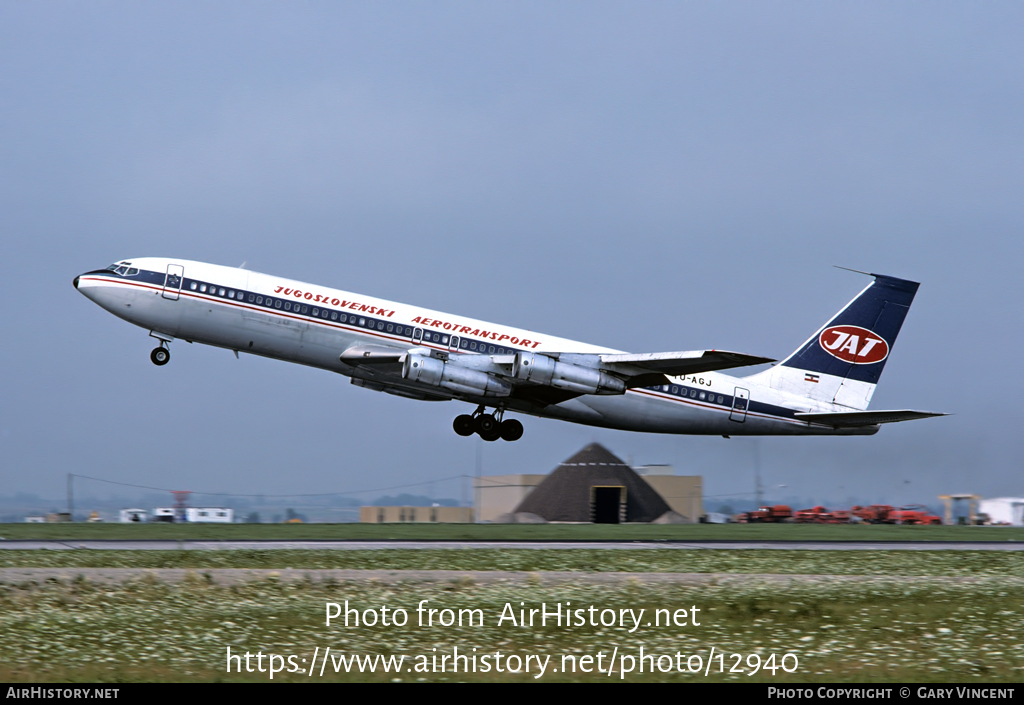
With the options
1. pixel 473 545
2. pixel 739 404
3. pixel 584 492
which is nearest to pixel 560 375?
pixel 473 545

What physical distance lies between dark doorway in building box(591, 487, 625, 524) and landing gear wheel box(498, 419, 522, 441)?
4443 centimetres

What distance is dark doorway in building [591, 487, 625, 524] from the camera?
87.4 m

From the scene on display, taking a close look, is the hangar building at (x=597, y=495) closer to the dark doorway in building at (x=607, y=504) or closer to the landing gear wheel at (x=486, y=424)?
the dark doorway in building at (x=607, y=504)

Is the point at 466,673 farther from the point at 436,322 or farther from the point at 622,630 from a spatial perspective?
the point at 436,322

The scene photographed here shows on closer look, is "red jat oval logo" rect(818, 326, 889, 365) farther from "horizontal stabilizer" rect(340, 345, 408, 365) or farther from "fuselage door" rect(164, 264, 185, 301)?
"fuselage door" rect(164, 264, 185, 301)

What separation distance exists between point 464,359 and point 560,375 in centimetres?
380

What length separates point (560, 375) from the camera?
4056cm

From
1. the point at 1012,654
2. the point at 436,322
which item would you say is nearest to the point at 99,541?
the point at 436,322

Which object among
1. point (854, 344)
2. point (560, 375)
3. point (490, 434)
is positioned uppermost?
point (854, 344)

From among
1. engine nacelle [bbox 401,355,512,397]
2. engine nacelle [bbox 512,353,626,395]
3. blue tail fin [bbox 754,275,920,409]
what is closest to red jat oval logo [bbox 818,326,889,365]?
blue tail fin [bbox 754,275,920,409]

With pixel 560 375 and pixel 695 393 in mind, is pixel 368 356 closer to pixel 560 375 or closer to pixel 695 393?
pixel 560 375

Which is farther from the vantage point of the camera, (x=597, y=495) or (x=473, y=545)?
(x=597, y=495)

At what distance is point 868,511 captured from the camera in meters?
87.8

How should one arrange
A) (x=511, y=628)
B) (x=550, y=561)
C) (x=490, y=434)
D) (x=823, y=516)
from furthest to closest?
(x=823, y=516) < (x=490, y=434) < (x=550, y=561) < (x=511, y=628)
